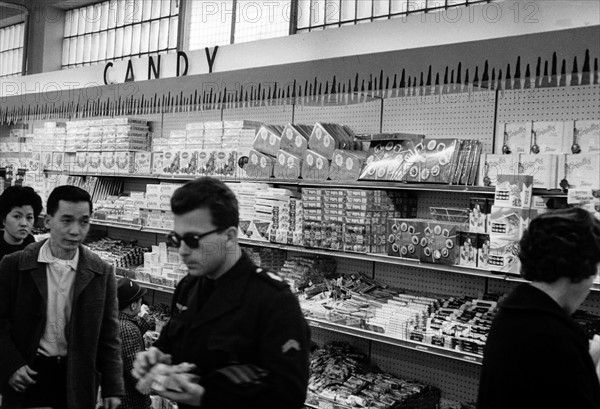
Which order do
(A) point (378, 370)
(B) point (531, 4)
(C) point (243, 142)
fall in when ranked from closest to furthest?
(B) point (531, 4), (A) point (378, 370), (C) point (243, 142)

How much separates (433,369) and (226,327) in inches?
128

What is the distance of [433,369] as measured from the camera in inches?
193

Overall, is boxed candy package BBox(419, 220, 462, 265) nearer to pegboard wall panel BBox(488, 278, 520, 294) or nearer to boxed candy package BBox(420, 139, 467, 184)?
boxed candy package BBox(420, 139, 467, 184)

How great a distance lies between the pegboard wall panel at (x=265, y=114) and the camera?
19.7 ft

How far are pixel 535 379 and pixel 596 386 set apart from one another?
162 millimetres

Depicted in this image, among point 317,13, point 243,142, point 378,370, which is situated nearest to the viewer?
point 378,370

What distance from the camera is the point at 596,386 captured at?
1.86 meters

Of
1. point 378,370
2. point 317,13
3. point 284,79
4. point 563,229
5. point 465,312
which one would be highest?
point 317,13

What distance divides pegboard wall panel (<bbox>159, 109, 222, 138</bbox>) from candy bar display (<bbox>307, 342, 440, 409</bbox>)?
279 centimetres

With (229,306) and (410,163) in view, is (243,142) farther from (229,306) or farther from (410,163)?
(229,306)

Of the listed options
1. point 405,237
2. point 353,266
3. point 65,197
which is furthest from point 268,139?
point 65,197

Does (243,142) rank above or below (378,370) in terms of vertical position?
above

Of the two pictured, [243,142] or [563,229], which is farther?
[243,142]

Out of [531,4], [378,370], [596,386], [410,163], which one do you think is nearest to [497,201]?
[410,163]
